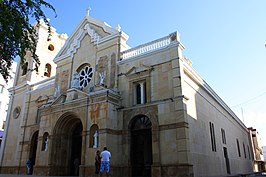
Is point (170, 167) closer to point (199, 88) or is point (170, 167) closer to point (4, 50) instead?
point (199, 88)

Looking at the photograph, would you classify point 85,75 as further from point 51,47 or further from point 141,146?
point 51,47

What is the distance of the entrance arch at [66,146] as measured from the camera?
17625 millimetres

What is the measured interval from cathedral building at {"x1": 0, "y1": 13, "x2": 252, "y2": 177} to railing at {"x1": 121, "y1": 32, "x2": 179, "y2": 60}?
7 centimetres

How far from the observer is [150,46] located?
17812mm

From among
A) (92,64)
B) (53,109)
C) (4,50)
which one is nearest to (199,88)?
(92,64)

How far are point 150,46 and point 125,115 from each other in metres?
5.45

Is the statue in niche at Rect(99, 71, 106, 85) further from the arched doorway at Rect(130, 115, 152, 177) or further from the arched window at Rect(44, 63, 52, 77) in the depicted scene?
the arched window at Rect(44, 63, 52, 77)

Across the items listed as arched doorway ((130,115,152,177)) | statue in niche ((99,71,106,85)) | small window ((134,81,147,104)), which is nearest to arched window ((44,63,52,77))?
statue in niche ((99,71,106,85))

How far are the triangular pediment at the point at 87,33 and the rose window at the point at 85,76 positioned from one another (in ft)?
7.33

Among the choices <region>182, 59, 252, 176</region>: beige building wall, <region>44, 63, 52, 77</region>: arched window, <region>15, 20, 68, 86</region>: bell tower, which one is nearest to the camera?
<region>182, 59, 252, 176</region>: beige building wall

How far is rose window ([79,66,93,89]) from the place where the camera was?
20.5 m

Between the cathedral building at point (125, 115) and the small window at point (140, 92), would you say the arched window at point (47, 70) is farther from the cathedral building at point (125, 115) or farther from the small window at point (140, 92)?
the small window at point (140, 92)

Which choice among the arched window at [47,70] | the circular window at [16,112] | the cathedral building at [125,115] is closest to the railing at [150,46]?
the cathedral building at [125,115]

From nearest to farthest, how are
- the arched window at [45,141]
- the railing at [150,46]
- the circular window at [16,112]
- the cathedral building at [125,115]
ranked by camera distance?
1. the cathedral building at [125,115]
2. the railing at [150,46]
3. the arched window at [45,141]
4. the circular window at [16,112]
